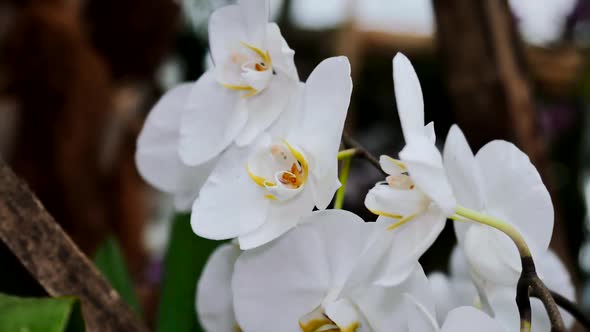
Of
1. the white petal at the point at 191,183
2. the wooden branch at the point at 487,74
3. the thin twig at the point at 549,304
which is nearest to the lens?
the thin twig at the point at 549,304

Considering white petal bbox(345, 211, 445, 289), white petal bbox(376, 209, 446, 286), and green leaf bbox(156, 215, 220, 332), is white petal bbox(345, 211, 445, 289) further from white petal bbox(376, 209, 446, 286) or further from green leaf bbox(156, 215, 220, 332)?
green leaf bbox(156, 215, 220, 332)

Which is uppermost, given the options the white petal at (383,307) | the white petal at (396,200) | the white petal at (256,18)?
the white petal at (256,18)

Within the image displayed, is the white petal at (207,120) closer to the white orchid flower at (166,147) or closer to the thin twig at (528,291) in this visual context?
the white orchid flower at (166,147)

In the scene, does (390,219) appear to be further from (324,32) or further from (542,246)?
(324,32)

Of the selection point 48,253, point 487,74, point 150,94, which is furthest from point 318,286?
point 150,94

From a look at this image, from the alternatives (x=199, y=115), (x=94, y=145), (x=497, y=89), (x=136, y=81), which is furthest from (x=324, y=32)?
(x=199, y=115)

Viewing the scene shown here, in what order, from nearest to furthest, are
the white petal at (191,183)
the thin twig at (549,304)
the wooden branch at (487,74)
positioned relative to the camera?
the thin twig at (549,304) → the white petal at (191,183) → the wooden branch at (487,74)

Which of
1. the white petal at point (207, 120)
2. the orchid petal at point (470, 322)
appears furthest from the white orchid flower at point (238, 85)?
the orchid petal at point (470, 322)
